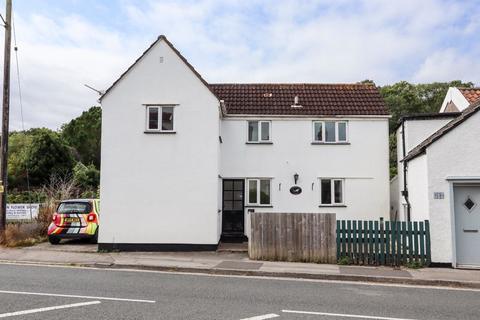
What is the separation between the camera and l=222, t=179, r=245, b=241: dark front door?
17594mm

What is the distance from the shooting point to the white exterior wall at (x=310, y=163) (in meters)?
17.5

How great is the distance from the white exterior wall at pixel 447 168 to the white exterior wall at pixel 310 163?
5.38m

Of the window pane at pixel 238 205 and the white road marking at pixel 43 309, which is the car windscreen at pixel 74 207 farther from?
the white road marking at pixel 43 309

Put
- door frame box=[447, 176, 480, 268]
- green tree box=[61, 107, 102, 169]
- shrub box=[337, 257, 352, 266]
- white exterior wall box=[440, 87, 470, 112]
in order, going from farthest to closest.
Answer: green tree box=[61, 107, 102, 169] < white exterior wall box=[440, 87, 470, 112] < shrub box=[337, 257, 352, 266] < door frame box=[447, 176, 480, 268]

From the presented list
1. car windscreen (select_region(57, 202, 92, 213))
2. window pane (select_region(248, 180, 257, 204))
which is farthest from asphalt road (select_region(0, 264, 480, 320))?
window pane (select_region(248, 180, 257, 204))

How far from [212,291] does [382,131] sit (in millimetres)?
11883

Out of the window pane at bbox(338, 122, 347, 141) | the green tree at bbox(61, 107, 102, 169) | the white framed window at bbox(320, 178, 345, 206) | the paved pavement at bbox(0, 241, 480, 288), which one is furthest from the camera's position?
the green tree at bbox(61, 107, 102, 169)

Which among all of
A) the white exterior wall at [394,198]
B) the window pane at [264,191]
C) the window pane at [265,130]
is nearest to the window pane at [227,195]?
the window pane at [264,191]

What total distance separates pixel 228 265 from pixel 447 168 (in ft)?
22.9

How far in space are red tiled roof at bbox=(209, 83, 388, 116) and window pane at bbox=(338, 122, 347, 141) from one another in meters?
0.49

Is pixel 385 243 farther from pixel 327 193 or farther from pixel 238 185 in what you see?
pixel 238 185

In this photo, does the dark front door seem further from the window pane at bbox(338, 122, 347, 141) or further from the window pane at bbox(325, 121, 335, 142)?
the window pane at bbox(338, 122, 347, 141)

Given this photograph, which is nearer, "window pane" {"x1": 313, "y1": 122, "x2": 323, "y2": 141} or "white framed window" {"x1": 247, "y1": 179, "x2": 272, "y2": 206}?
"white framed window" {"x1": 247, "y1": 179, "x2": 272, "y2": 206}

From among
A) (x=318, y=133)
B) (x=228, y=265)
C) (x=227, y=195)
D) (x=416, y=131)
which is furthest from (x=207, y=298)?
(x=416, y=131)
